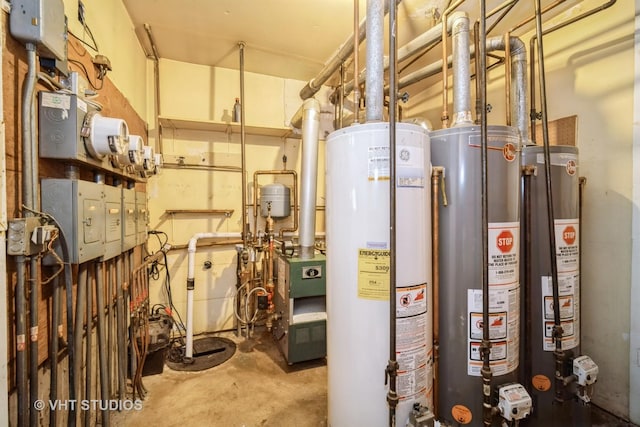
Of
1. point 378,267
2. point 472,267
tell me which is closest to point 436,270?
point 472,267

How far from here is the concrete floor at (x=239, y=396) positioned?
1743 mm

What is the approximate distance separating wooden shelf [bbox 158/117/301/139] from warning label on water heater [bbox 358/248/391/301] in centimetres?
211

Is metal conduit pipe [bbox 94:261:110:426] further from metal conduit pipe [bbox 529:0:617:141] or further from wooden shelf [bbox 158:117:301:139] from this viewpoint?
metal conduit pipe [bbox 529:0:617:141]

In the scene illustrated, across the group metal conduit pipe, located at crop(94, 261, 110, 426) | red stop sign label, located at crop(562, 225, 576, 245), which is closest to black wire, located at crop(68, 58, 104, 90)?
metal conduit pipe, located at crop(94, 261, 110, 426)

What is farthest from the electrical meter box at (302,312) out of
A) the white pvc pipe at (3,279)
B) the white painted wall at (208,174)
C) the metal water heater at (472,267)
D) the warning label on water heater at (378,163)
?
the white pvc pipe at (3,279)

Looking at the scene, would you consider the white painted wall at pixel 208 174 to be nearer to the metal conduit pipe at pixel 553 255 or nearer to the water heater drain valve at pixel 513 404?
the metal conduit pipe at pixel 553 255

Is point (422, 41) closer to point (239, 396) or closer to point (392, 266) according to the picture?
point (392, 266)

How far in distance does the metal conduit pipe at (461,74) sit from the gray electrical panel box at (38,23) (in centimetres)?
165

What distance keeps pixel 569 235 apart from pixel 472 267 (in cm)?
70

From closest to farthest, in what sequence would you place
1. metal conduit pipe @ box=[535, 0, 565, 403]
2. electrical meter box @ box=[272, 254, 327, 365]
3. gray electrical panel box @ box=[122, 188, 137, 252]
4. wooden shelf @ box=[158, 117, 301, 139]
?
metal conduit pipe @ box=[535, 0, 565, 403]
gray electrical panel box @ box=[122, 188, 137, 252]
electrical meter box @ box=[272, 254, 327, 365]
wooden shelf @ box=[158, 117, 301, 139]

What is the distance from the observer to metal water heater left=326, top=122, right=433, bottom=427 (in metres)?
1.10

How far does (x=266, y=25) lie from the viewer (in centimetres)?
233

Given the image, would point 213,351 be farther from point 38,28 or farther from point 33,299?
point 38,28

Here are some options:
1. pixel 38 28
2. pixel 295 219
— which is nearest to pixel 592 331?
pixel 295 219
